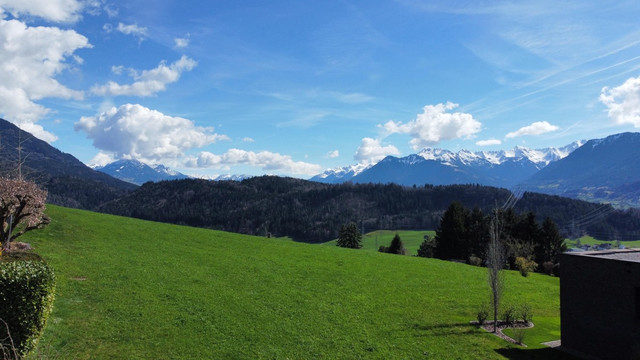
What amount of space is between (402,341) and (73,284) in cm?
2170

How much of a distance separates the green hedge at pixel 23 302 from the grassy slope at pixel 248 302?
1.91 meters

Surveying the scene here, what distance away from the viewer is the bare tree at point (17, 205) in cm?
2867

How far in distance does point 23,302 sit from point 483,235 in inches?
3444

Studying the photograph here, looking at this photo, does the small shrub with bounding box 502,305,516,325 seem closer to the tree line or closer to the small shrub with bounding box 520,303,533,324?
the small shrub with bounding box 520,303,533,324

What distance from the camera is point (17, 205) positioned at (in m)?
30.3

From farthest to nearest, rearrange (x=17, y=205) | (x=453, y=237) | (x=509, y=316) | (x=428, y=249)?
(x=428, y=249) < (x=453, y=237) < (x=17, y=205) < (x=509, y=316)

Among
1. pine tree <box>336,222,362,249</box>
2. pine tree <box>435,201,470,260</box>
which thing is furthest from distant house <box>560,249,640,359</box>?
pine tree <box>336,222,362,249</box>

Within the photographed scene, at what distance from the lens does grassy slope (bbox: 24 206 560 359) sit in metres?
19.8

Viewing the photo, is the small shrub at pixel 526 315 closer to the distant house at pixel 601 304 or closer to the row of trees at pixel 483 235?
the distant house at pixel 601 304

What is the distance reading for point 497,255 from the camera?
2814cm

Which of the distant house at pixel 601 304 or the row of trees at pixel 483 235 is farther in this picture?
the row of trees at pixel 483 235

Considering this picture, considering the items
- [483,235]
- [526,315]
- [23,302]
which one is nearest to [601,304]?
[526,315]

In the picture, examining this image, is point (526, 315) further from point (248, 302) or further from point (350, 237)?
point (350, 237)

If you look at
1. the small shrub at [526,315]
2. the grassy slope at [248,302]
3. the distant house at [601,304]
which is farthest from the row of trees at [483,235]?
the distant house at [601,304]
